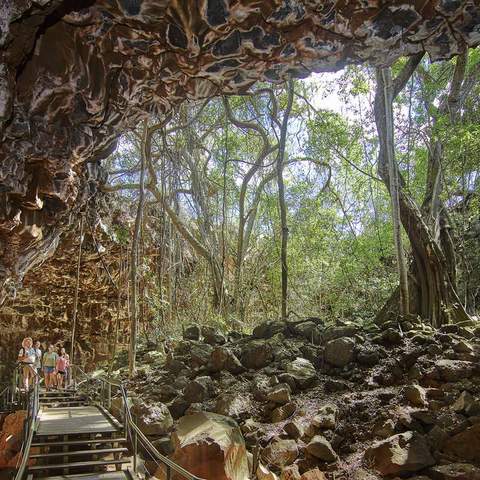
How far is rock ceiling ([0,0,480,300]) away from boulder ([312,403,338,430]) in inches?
176

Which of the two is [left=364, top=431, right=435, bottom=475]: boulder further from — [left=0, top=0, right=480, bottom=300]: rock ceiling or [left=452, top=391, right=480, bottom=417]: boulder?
[left=0, top=0, right=480, bottom=300]: rock ceiling

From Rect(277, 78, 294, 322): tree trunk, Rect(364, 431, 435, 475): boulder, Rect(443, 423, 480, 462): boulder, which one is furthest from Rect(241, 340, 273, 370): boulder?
Rect(443, 423, 480, 462): boulder

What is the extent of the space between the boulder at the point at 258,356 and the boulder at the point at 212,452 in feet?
6.59

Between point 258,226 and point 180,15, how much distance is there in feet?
37.5

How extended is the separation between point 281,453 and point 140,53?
5025 millimetres

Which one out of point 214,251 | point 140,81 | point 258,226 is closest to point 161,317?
point 214,251

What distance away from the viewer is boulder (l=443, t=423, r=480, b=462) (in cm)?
480

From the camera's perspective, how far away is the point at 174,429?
612 centimetres

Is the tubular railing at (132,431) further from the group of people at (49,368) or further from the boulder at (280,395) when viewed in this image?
the boulder at (280,395)

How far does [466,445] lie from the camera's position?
4.86 m

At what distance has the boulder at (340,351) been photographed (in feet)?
23.1

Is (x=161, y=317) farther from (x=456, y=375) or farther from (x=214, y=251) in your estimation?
(x=456, y=375)

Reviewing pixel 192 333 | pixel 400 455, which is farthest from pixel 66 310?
pixel 400 455

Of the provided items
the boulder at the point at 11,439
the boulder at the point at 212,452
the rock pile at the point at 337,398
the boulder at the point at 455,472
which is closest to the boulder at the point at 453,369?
Result: the rock pile at the point at 337,398
